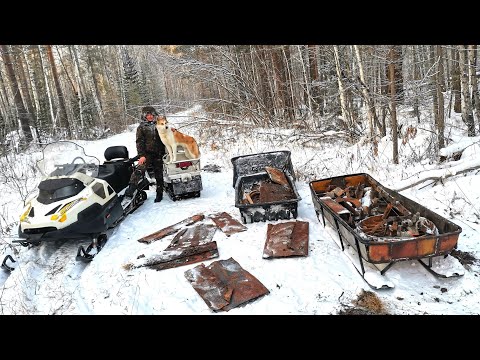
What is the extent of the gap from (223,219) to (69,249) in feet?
8.42

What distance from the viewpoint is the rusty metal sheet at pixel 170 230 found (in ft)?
18.4

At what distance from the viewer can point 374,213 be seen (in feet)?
16.5

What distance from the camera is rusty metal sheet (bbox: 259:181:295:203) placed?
5.87m

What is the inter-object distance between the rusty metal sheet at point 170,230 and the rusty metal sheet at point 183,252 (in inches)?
11.3

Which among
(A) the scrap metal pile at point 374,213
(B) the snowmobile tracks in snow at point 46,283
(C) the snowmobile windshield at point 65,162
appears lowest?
(B) the snowmobile tracks in snow at point 46,283

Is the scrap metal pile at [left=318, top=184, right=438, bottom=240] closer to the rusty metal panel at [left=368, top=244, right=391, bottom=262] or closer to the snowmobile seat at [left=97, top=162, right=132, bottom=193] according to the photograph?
the rusty metal panel at [left=368, top=244, right=391, bottom=262]

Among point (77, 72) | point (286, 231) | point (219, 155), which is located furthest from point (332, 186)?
point (77, 72)

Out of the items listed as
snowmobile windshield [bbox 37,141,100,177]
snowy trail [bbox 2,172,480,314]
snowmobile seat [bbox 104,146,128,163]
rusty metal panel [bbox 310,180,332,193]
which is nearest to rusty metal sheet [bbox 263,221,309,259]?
snowy trail [bbox 2,172,480,314]

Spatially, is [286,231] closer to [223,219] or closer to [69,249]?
[223,219]

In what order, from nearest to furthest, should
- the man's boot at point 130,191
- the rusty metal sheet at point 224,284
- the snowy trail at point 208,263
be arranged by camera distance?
1. the snowy trail at point 208,263
2. the rusty metal sheet at point 224,284
3. the man's boot at point 130,191

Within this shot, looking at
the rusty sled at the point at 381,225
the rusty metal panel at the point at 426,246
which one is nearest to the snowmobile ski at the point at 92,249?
the rusty sled at the point at 381,225

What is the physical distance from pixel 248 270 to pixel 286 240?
85 centimetres

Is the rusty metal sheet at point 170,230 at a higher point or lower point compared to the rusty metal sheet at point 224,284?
lower

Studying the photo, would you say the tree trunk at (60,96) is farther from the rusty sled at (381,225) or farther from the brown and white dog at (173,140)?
the rusty sled at (381,225)
